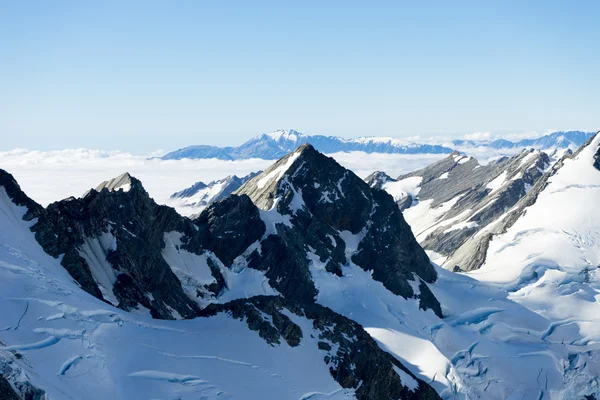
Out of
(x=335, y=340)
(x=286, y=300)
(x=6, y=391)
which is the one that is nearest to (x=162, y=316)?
(x=286, y=300)

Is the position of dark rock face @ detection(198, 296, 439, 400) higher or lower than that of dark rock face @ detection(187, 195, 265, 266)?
lower

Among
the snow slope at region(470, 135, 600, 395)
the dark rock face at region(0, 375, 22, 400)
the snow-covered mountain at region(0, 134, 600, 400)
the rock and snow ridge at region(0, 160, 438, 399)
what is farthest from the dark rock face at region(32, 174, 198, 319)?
the snow slope at region(470, 135, 600, 395)

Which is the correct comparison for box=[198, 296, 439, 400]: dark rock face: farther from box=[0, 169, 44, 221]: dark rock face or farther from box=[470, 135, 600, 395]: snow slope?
box=[470, 135, 600, 395]: snow slope

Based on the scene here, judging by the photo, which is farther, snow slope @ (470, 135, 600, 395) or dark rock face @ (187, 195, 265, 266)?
snow slope @ (470, 135, 600, 395)

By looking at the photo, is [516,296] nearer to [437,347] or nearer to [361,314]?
[437,347]

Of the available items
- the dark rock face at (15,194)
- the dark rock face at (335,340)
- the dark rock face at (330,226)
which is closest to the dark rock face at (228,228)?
the dark rock face at (330,226)

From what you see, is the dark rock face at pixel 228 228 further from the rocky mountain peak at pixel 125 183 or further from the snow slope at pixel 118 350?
the snow slope at pixel 118 350
